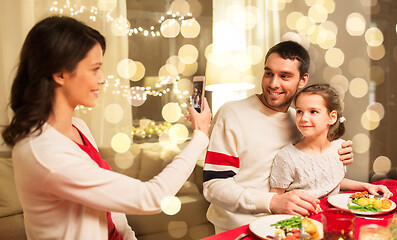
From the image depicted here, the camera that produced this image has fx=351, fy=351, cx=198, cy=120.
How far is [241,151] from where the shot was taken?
1.55 m

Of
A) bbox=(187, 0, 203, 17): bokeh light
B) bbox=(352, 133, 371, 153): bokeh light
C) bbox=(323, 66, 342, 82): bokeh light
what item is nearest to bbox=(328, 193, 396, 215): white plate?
bbox=(352, 133, 371, 153): bokeh light

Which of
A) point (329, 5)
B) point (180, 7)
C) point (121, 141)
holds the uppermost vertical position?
point (180, 7)

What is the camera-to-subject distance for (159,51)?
12.3ft

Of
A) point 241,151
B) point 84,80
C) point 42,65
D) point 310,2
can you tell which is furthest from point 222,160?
point 310,2

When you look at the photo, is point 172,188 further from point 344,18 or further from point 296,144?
point 344,18

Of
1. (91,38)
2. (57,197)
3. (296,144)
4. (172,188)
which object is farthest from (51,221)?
(296,144)

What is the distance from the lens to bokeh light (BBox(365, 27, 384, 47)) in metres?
2.21

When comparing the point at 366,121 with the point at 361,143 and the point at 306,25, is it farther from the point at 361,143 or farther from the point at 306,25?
the point at 306,25

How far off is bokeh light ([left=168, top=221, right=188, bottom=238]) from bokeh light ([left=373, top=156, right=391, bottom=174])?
4.72 feet

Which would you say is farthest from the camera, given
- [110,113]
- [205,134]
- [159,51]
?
[159,51]

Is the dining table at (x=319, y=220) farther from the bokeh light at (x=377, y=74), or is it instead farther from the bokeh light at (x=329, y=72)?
the bokeh light at (x=377, y=74)

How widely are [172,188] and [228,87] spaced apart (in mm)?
2093

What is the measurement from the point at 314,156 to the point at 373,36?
1.15m

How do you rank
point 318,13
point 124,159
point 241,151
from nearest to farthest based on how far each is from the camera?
1. point 241,151
2. point 318,13
3. point 124,159
